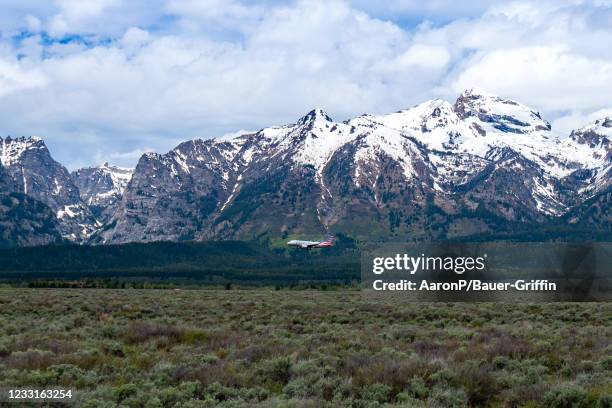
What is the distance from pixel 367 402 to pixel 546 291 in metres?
41.2

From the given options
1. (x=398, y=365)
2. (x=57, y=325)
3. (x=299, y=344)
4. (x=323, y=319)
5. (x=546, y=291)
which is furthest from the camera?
(x=546, y=291)

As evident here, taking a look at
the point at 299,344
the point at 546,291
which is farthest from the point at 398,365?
the point at 546,291

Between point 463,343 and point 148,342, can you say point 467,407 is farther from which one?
point 148,342

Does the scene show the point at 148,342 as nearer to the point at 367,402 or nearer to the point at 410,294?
the point at 367,402

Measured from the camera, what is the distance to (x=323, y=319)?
3709 centimetres

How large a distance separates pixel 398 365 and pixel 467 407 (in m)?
2.59

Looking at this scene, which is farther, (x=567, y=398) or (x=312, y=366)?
(x=312, y=366)

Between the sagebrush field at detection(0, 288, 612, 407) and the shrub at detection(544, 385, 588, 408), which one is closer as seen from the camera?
the shrub at detection(544, 385, 588, 408)

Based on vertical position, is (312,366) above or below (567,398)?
above

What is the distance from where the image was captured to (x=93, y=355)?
20516 mm

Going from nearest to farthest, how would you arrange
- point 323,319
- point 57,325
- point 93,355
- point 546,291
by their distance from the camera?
point 93,355
point 57,325
point 323,319
point 546,291

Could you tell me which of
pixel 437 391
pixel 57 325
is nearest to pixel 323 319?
pixel 57 325

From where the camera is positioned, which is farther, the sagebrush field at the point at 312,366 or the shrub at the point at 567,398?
the sagebrush field at the point at 312,366

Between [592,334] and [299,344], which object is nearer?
[299,344]
